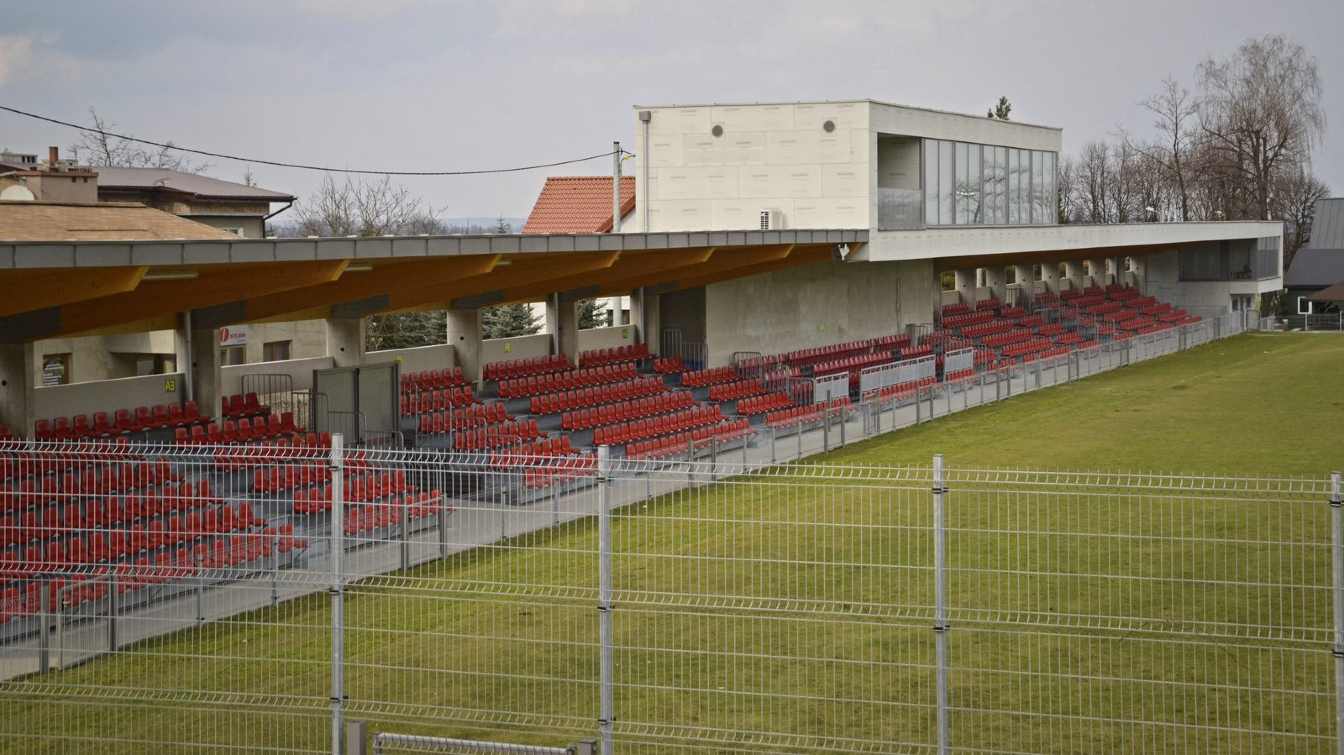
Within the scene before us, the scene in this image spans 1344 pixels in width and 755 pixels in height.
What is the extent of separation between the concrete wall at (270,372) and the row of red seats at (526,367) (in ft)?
16.6

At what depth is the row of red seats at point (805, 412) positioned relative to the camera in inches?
1158

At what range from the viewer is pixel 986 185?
43438mm

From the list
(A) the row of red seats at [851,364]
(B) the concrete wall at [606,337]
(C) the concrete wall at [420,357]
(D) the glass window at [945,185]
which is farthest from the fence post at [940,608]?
(D) the glass window at [945,185]

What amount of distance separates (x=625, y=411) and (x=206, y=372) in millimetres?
9038

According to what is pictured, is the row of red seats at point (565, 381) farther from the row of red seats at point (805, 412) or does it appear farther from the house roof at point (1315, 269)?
the house roof at point (1315, 269)

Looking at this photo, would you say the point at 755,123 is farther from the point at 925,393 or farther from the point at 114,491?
the point at 114,491

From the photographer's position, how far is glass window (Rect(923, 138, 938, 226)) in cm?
3988

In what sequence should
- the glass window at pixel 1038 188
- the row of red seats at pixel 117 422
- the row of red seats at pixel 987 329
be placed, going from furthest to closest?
the row of red seats at pixel 987 329 < the glass window at pixel 1038 188 < the row of red seats at pixel 117 422

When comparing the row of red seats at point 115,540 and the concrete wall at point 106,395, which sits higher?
the concrete wall at point 106,395

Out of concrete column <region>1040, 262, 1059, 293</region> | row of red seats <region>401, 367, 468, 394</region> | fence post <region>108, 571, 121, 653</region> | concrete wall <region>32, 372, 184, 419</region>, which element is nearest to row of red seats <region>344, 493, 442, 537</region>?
fence post <region>108, 571, 121, 653</region>

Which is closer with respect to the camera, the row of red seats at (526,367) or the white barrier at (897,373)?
the row of red seats at (526,367)

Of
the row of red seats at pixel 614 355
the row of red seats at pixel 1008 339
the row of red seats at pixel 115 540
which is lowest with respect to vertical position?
the row of red seats at pixel 115 540

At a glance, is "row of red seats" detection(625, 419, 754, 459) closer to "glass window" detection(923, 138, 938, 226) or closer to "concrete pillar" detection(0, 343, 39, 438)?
"concrete pillar" detection(0, 343, 39, 438)

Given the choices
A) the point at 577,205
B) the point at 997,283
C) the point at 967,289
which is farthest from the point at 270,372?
the point at 997,283
